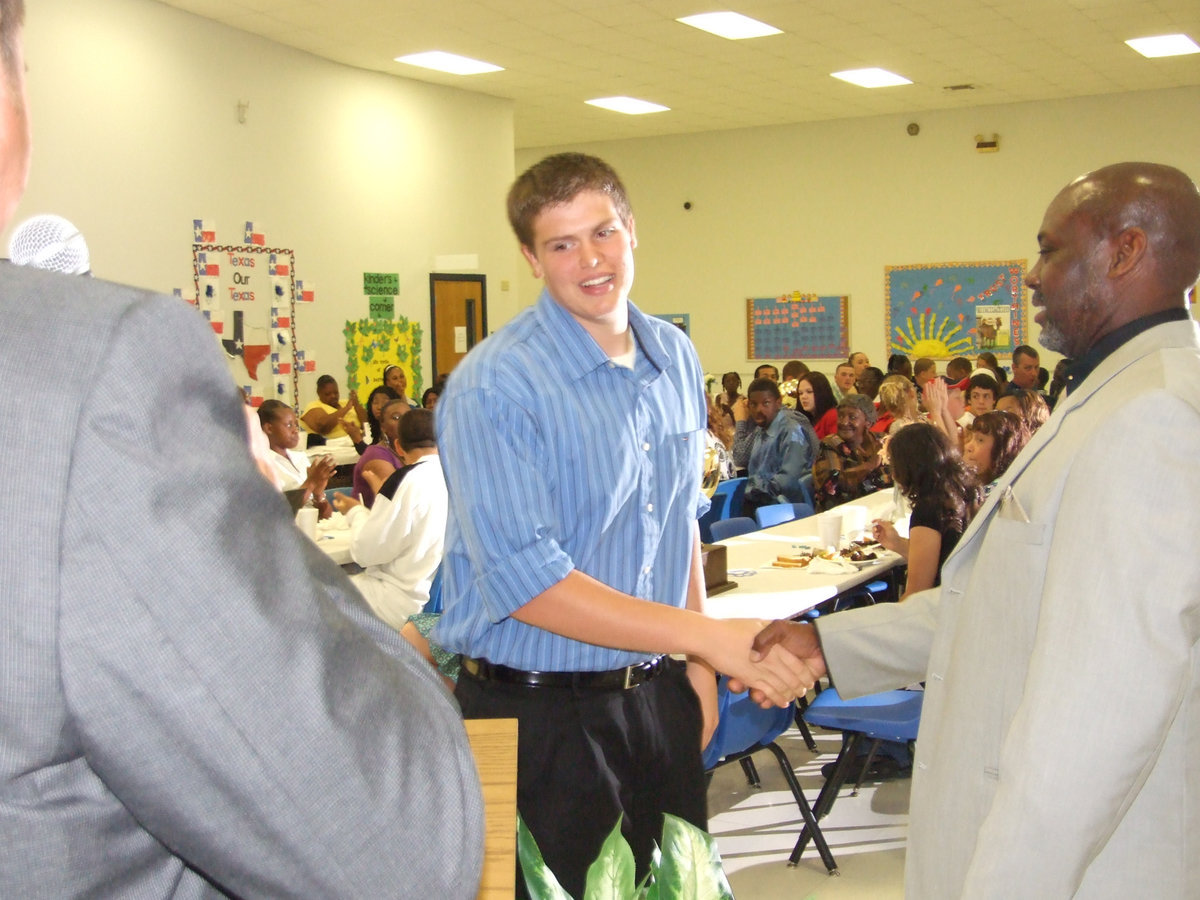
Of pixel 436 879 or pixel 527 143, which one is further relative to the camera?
pixel 527 143

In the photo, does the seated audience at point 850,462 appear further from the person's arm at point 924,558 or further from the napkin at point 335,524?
the napkin at point 335,524

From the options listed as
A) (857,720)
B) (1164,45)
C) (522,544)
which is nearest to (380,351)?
(1164,45)

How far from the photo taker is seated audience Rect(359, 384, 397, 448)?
9.91 meters

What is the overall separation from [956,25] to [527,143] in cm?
661

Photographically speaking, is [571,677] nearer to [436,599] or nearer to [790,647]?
[790,647]

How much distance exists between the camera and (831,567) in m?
4.95

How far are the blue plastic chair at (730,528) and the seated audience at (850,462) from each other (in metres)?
1.47

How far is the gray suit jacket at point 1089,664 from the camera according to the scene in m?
1.42

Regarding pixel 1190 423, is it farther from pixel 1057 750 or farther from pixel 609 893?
pixel 609 893

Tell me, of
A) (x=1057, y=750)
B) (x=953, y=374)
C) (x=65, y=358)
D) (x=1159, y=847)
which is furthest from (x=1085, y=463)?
(x=953, y=374)

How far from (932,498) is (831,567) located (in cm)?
51

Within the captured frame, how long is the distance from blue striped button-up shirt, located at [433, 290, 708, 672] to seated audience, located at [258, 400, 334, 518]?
12.8 feet

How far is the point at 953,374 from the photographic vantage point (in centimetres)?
1230

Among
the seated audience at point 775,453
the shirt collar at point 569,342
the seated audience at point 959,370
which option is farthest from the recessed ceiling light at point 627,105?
the shirt collar at point 569,342
